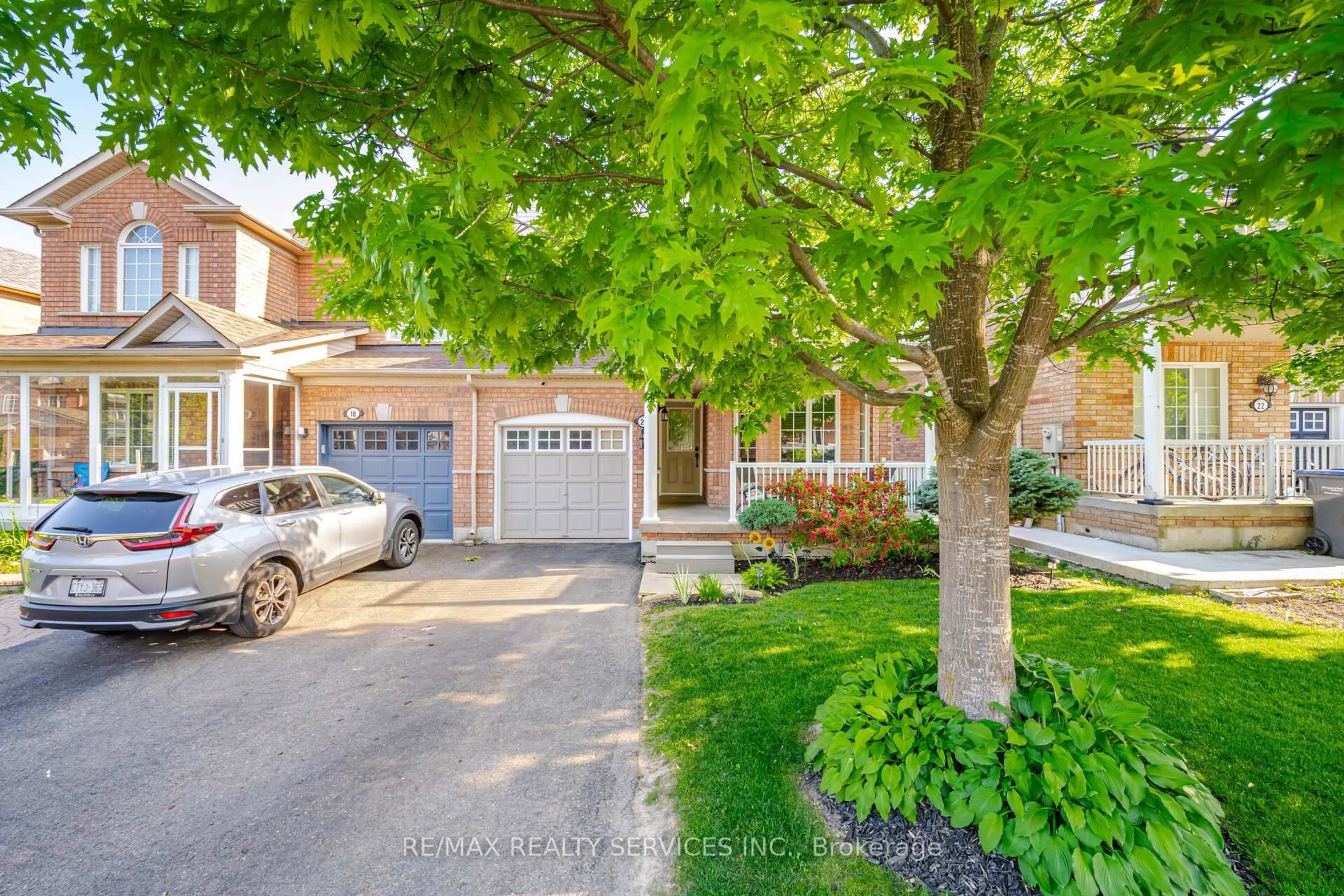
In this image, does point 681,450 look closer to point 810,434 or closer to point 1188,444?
point 810,434

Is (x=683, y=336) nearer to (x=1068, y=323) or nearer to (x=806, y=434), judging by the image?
(x=1068, y=323)

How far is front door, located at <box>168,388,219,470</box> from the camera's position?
33.3 ft

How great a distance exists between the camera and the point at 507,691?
15.0 feet

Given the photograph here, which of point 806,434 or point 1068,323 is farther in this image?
point 806,434

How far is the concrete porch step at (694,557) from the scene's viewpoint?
27.6ft

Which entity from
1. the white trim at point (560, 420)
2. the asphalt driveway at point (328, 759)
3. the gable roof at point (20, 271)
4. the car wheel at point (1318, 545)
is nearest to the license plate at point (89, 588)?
the asphalt driveway at point (328, 759)

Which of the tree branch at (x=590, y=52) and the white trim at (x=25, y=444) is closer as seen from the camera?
the tree branch at (x=590, y=52)

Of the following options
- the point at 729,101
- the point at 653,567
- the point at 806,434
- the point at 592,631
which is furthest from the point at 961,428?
the point at 806,434

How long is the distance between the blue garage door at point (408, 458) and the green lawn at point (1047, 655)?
6546 millimetres

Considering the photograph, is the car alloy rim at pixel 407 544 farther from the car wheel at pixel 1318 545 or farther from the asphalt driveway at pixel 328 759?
the car wheel at pixel 1318 545

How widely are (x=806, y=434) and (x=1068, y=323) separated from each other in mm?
7494

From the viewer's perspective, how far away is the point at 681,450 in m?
13.7

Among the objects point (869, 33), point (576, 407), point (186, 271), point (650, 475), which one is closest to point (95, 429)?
point (186, 271)

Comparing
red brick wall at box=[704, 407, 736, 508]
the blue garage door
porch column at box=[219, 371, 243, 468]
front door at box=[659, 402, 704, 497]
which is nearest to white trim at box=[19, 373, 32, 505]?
porch column at box=[219, 371, 243, 468]
